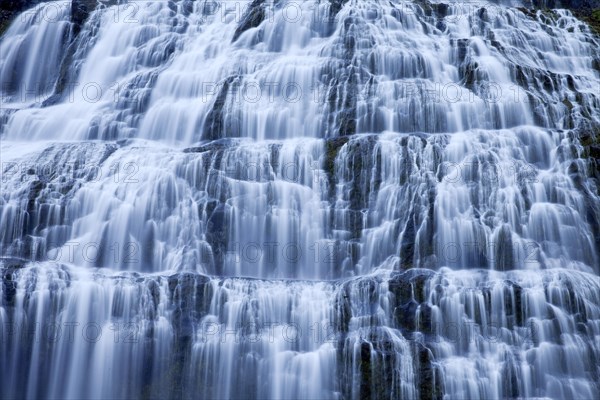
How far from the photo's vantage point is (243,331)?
14578mm

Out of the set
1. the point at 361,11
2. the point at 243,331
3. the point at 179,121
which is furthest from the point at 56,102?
the point at 243,331

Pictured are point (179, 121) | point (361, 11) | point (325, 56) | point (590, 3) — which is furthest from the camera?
point (590, 3)

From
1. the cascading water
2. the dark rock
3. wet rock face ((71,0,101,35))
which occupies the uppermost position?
wet rock face ((71,0,101,35))

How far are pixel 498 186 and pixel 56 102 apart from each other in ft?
41.9

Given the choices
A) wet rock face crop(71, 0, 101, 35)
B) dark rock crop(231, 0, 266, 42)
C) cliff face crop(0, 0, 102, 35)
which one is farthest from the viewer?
cliff face crop(0, 0, 102, 35)

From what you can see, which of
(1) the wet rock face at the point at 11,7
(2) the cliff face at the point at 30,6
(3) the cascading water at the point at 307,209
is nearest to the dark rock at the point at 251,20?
(3) the cascading water at the point at 307,209

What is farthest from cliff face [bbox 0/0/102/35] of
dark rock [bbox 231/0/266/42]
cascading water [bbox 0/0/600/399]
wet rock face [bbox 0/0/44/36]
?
dark rock [bbox 231/0/266/42]

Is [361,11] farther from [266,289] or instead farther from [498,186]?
[266,289]

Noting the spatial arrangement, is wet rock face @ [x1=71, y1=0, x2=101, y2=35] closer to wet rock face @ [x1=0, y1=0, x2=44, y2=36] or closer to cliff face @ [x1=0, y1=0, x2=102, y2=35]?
cliff face @ [x1=0, y1=0, x2=102, y2=35]

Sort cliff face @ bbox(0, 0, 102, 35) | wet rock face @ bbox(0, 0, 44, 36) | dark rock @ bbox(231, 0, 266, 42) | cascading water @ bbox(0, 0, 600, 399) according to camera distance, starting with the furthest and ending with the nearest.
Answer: wet rock face @ bbox(0, 0, 44, 36) → cliff face @ bbox(0, 0, 102, 35) → dark rock @ bbox(231, 0, 266, 42) → cascading water @ bbox(0, 0, 600, 399)

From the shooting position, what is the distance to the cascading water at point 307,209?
14.2 meters

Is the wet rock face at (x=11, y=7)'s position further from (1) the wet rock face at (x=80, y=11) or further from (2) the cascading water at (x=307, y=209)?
(2) the cascading water at (x=307, y=209)

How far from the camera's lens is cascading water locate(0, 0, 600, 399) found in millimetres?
14250

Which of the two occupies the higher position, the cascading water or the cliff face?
the cliff face
